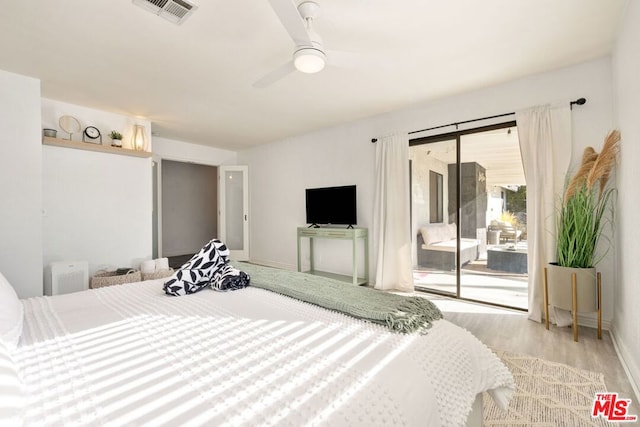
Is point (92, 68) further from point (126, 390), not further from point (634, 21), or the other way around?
point (634, 21)

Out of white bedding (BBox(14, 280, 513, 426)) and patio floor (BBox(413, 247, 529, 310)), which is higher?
white bedding (BBox(14, 280, 513, 426))

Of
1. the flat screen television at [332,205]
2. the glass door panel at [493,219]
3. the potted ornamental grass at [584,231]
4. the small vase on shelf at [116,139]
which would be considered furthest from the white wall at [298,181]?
the small vase on shelf at [116,139]

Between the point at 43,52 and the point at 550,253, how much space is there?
494 cm

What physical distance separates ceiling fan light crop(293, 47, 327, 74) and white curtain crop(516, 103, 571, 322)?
2351mm

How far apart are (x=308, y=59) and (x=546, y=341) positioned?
2859 mm

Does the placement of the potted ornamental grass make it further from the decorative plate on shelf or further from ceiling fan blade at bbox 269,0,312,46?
the decorative plate on shelf

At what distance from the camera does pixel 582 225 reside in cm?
254

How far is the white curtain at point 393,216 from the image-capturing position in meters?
3.98

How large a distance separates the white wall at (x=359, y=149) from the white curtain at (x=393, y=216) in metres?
0.23

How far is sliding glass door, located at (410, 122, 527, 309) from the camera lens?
132 inches

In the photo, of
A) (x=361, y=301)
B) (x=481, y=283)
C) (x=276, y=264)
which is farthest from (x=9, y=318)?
(x=276, y=264)

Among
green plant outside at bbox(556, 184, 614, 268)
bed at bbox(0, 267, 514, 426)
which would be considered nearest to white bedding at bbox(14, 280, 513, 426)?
bed at bbox(0, 267, 514, 426)

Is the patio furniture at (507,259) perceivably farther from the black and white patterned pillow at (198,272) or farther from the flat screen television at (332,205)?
the black and white patterned pillow at (198,272)

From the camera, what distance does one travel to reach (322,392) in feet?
2.58
